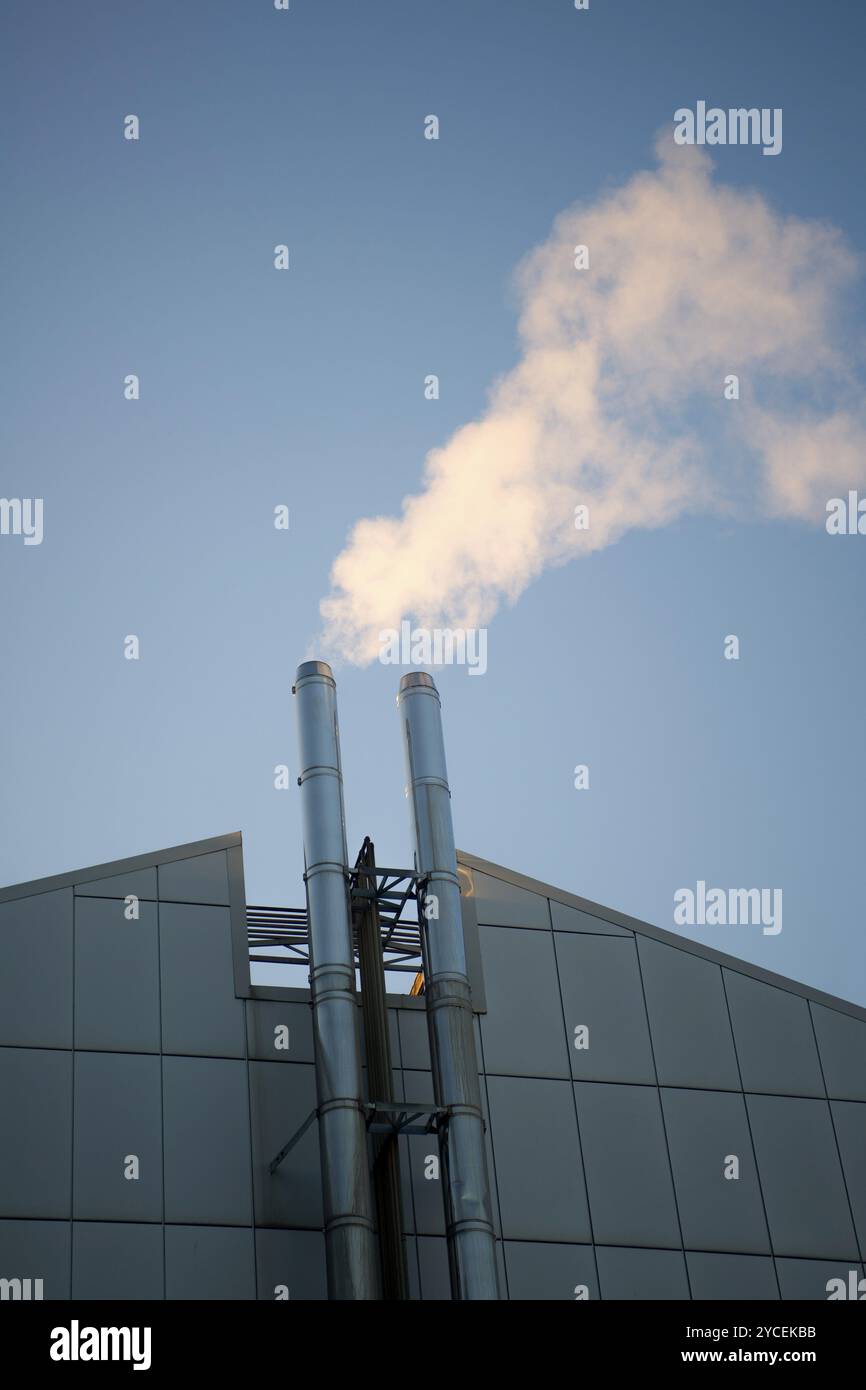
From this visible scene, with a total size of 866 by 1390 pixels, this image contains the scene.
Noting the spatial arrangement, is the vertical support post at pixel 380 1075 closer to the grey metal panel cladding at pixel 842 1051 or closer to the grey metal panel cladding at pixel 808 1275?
the grey metal panel cladding at pixel 808 1275

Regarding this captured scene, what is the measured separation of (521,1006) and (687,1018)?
2912mm

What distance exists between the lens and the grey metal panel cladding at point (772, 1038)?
86.7 ft

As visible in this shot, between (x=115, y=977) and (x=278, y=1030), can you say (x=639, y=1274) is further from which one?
(x=115, y=977)

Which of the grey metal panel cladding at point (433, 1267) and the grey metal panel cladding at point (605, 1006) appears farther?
the grey metal panel cladding at point (605, 1006)

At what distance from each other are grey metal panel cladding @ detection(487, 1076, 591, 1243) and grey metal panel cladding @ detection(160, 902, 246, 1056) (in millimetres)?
4182

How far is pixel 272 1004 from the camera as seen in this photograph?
968 inches

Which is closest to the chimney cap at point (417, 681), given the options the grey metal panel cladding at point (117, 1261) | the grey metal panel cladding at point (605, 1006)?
the grey metal panel cladding at point (605, 1006)

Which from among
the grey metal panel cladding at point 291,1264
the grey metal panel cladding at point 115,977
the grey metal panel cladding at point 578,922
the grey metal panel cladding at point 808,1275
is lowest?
the grey metal panel cladding at point 808,1275

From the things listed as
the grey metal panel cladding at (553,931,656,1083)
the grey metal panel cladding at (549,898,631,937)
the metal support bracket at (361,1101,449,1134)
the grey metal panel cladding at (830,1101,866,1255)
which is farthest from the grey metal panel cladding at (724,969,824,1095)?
the metal support bracket at (361,1101,449,1134)

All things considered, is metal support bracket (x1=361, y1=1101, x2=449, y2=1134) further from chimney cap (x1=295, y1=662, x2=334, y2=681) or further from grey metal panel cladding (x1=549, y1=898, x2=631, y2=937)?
chimney cap (x1=295, y1=662, x2=334, y2=681)

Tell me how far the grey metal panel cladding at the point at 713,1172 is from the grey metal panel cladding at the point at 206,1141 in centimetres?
676

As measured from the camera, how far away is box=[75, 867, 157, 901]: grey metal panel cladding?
2469 centimetres

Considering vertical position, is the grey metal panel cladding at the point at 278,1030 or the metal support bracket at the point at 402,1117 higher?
the grey metal panel cladding at the point at 278,1030

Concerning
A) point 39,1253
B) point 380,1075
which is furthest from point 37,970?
point 380,1075
